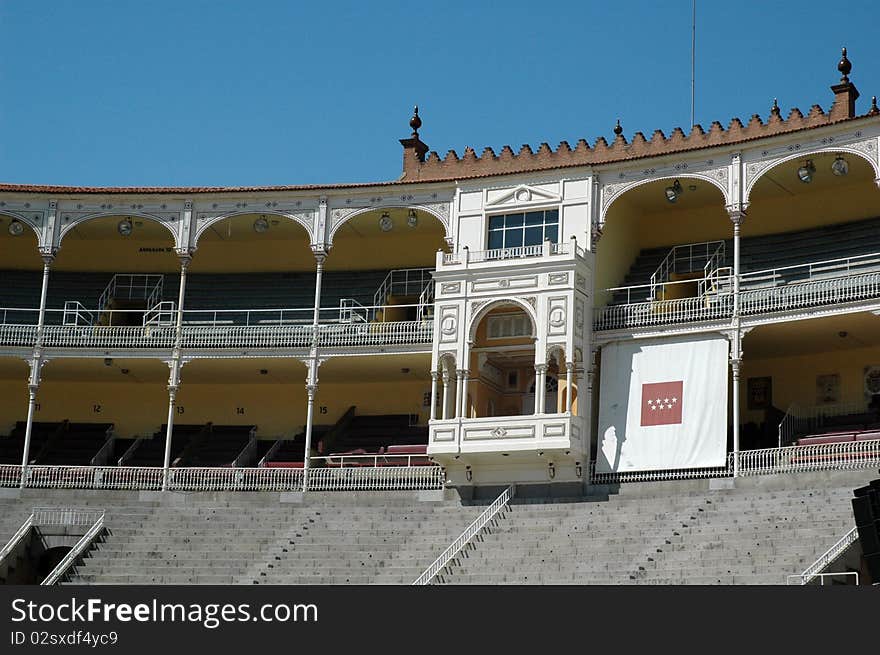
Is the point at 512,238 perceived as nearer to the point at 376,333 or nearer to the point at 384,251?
the point at 376,333

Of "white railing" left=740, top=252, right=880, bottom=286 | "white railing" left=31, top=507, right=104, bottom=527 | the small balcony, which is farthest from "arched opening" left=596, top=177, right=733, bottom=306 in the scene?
"white railing" left=31, top=507, right=104, bottom=527

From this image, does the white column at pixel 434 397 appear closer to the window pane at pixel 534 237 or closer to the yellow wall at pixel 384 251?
the window pane at pixel 534 237

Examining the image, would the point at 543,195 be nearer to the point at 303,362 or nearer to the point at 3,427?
the point at 303,362

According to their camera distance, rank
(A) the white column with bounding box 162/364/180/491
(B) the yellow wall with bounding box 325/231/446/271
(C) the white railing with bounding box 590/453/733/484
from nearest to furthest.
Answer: (C) the white railing with bounding box 590/453/733/484
(A) the white column with bounding box 162/364/180/491
(B) the yellow wall with bounding box 325/231/446/271

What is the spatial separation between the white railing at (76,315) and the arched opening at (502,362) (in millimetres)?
12869

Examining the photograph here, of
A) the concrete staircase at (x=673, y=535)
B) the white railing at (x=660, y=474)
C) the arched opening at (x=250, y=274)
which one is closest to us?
the concrete staircase at (x=673, y=535)

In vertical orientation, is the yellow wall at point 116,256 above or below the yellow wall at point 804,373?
above

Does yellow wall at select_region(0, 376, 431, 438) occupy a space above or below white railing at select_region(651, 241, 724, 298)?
below

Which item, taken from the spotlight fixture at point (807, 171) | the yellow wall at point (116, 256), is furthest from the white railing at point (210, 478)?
the spotlight fixture at point (807, 171)

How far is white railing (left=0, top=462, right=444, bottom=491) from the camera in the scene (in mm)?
41125

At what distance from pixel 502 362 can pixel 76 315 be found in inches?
550

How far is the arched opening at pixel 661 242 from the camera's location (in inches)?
1657

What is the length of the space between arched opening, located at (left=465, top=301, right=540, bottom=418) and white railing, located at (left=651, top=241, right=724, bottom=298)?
14.9ft

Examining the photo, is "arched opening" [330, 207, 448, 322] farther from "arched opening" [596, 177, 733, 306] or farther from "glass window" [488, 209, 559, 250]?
"arched opening" [596, 177, 733, 306]
